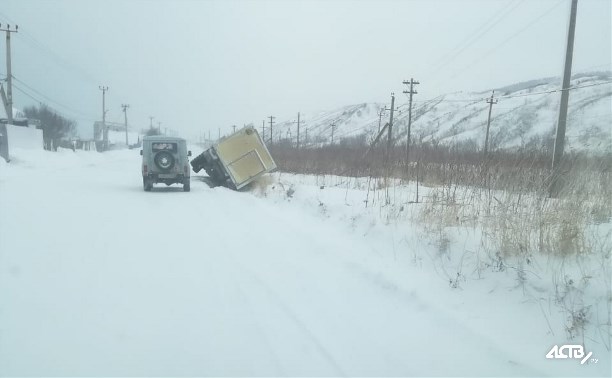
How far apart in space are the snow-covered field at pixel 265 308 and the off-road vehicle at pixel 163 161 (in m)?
10.1

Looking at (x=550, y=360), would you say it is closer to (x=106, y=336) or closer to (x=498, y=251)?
(x=498, y=251)

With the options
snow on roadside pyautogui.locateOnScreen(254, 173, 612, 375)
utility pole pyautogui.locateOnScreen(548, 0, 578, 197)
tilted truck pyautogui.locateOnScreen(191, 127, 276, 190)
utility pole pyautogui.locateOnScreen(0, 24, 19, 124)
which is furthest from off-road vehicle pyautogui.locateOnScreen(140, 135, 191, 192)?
utility pole pyautogui.locateOnScreen(0, 24, 19, 124)

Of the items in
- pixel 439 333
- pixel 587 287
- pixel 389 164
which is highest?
pixel 389 164

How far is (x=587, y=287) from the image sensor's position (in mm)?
4602

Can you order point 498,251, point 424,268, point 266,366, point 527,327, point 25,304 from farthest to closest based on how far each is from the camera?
point 424,268, point 498,251, point 25,304, point 527,327, point 266,366

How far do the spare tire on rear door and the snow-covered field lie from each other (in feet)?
33.7

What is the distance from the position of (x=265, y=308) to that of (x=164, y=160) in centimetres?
1581

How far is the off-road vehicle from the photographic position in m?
19.2

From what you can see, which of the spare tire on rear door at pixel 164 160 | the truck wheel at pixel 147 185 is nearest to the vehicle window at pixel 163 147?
the spare tire on rear door at pixel 164 160

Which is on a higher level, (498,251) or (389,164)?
(389,164)

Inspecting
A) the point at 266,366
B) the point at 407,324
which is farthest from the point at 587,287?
the point at 266,366

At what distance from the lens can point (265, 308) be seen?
5027 millimetres

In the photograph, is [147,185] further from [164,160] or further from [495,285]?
[495,285]

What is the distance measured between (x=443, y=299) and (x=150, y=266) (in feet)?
13.8
